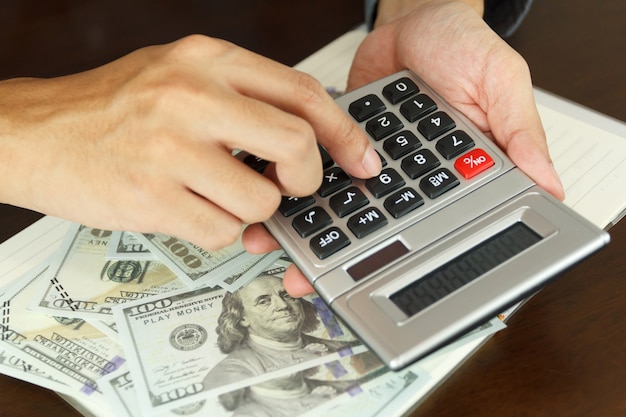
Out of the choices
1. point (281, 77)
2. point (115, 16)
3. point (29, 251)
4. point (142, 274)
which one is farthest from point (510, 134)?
point (115, 16)

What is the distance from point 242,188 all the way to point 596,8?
581 mm

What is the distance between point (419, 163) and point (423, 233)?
70mm

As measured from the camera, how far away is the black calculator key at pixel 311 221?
22.0 inches

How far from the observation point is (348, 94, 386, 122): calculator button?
630mm

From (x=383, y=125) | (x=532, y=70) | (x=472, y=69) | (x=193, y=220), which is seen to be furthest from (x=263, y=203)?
(x=532, y=70)

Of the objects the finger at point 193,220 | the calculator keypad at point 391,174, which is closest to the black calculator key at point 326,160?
the calculator keypad at point 391,174

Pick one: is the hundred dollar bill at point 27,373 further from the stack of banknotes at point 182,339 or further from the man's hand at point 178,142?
the man's hand at point 178,142

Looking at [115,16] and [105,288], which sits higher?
[115,16]

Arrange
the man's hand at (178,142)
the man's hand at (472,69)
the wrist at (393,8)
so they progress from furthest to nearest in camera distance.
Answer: the wrist at (393,8) → the man's hand at (472,69) → the man's hand at (178,142)

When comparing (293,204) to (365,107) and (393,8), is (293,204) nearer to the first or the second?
(365,107)

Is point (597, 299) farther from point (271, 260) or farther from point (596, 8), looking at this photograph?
point (596, 8)

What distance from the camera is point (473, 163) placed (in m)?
0.59

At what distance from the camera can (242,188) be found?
511 mm

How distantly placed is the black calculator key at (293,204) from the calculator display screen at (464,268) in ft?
0.36
